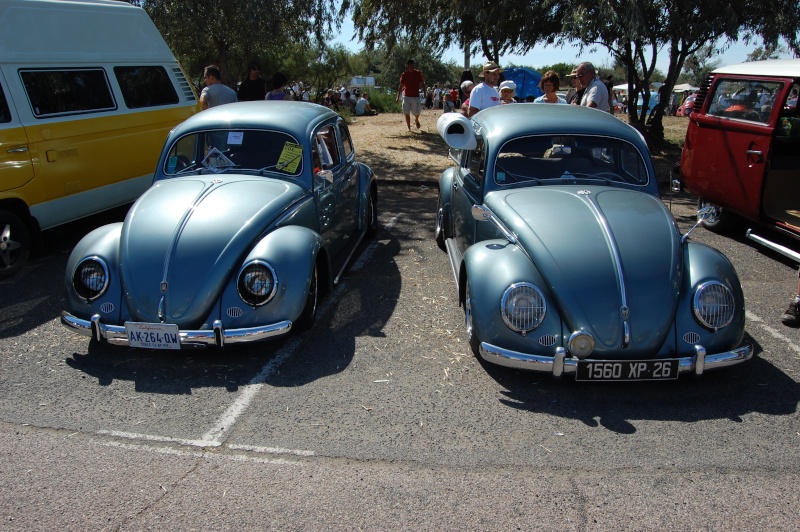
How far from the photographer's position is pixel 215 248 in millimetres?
4656

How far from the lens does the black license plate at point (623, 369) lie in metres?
3.95

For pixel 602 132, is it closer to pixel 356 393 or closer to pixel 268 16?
pixel 356 393

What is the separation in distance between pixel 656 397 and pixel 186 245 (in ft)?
10.8

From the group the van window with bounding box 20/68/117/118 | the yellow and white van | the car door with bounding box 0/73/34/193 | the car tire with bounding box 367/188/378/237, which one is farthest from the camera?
the car tire with bounding box 367/188/378/237

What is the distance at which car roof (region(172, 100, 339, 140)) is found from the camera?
5.99m

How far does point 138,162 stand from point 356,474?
608 cm

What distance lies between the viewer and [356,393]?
4285 millimetres

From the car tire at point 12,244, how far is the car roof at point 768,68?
315 inches

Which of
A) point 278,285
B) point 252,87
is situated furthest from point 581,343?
point 252,87

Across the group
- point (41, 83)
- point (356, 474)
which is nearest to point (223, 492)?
point (356, 474)

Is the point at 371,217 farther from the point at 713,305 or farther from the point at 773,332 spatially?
the point at 713,305

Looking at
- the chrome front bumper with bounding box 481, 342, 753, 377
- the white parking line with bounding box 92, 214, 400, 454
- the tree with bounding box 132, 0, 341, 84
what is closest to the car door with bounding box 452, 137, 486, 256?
the chrome front bumper with bounding box 481, 342, 753, 377

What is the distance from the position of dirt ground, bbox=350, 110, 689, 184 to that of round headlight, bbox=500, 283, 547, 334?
24.7 feet

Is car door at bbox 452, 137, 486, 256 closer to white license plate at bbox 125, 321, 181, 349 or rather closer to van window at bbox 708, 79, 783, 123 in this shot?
white license plate at bbox 125, 321, 181, 349
